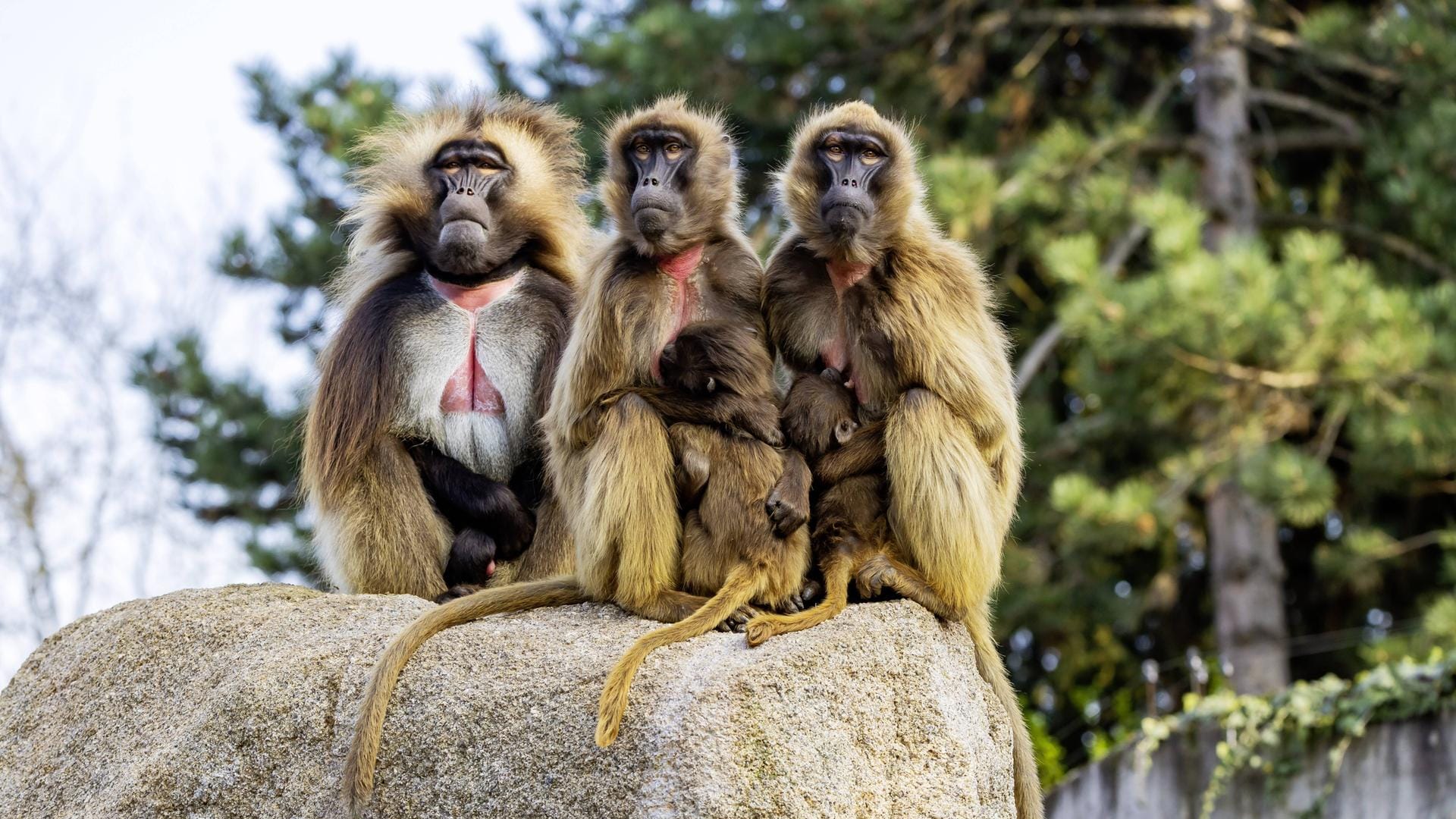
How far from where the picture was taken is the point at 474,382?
21.5 feet

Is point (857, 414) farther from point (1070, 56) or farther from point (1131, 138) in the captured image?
point (1070, 56)

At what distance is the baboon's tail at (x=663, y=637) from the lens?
14.3ft

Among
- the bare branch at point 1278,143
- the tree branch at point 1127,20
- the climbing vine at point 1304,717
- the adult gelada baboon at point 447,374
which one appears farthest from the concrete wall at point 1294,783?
the tree branch at point 1127,20

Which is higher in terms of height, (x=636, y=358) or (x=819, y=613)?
(x=636, y=358)

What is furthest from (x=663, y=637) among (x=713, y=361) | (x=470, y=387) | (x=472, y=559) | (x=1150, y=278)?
(x=1150, y=278)

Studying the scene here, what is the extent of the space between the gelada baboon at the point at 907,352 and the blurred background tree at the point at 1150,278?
5.25 meters

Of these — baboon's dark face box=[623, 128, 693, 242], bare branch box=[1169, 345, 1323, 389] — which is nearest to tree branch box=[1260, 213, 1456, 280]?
bare branch box=[1169, 345, 1323, 389]

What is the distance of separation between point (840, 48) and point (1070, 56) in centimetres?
341

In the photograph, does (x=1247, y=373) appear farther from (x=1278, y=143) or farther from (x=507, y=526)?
(x=507, y=526)

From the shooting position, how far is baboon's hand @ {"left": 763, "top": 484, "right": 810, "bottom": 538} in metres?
4.93

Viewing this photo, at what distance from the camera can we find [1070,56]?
53.4 ft

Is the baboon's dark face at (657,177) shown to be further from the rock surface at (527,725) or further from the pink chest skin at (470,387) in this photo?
the pink chest skin at (470,387)

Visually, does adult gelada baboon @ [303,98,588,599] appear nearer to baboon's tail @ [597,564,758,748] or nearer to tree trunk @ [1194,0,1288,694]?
baboon's tail @ [597,564,758,748]

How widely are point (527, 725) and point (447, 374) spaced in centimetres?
227
